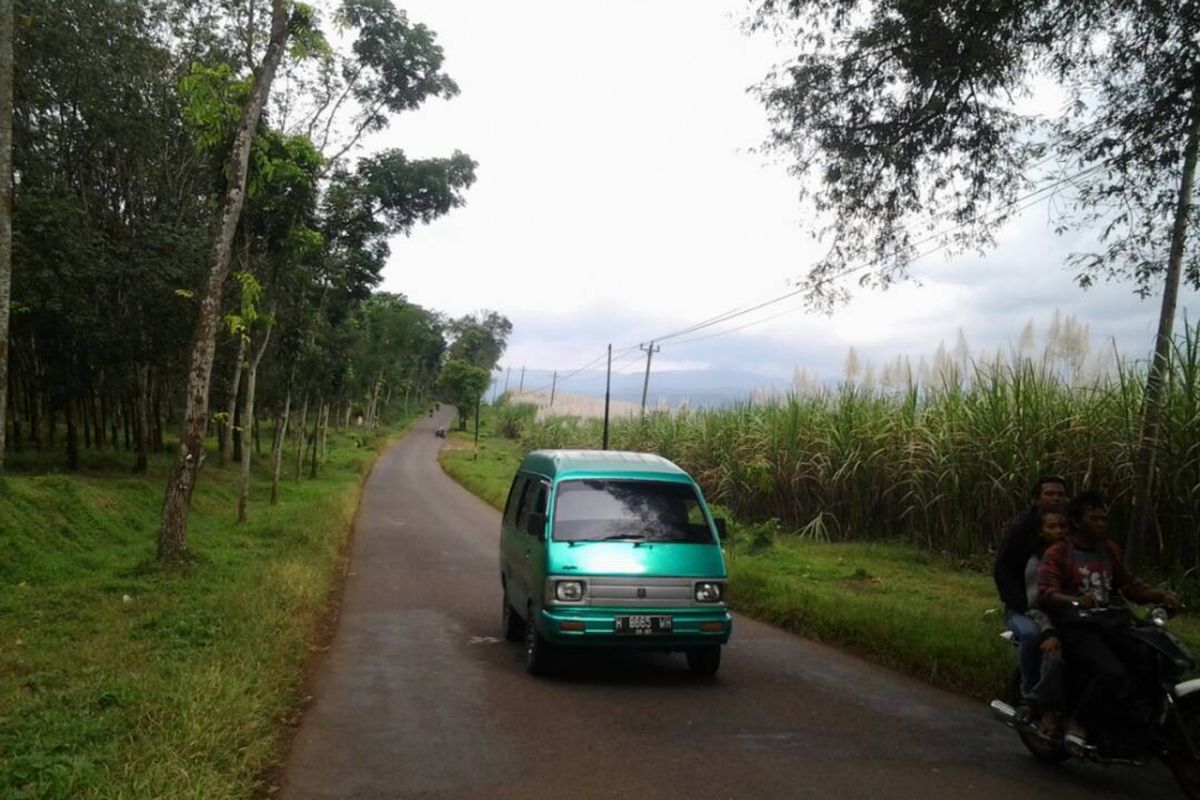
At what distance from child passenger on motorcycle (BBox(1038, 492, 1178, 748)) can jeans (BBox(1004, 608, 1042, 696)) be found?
0.19 metres

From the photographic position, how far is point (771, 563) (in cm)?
1425

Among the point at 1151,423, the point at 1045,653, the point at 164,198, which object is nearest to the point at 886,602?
the point at 1151,423

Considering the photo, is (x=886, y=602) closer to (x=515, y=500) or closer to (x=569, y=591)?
(x=515, y=500)

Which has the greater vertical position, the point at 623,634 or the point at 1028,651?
the point at 1028,651

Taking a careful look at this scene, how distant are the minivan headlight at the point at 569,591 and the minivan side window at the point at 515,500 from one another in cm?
248

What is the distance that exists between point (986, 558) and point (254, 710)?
1129cm

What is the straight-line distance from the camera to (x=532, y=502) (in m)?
9.05

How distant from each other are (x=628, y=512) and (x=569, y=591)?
1119 millimetres

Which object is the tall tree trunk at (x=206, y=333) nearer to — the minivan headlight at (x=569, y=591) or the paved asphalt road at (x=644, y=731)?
the paved asphalt road at (x=644, y=731)

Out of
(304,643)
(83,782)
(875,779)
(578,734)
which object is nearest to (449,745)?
(578,734)

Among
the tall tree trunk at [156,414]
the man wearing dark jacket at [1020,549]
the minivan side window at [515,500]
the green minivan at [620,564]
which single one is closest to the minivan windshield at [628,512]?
the green minivan at [620,564]

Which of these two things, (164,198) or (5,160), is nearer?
(5,160)

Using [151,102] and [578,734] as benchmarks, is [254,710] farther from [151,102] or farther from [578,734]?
[151,102]

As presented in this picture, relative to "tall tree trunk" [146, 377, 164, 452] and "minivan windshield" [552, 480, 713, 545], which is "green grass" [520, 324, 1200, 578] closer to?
"minivan windshield" [552, 480, 713, 545]
